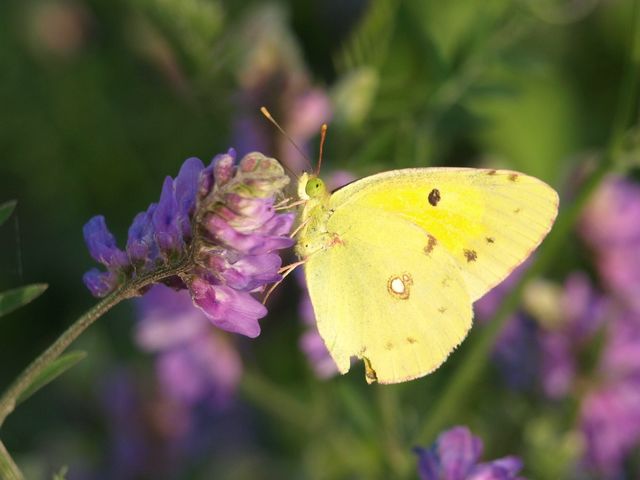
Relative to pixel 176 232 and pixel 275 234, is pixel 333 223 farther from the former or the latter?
pixel 176 232

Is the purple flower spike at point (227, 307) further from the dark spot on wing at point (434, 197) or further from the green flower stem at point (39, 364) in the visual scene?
the dark spot on wing at point (434, 197)

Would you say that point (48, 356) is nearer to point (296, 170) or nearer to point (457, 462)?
point (457, 462)

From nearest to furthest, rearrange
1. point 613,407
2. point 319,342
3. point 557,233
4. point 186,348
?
1. point 557,233
2. point 319,342
3. point 613,407
4. point 186,348

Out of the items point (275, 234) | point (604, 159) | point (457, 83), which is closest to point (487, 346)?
point (604, 159)

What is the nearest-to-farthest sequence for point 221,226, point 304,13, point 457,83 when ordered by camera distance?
point 221,226 → point 457,83 → point 304,13

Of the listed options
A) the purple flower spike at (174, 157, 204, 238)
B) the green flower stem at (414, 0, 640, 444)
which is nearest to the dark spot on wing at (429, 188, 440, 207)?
the green flower stem at (414, 0, 640, 444)

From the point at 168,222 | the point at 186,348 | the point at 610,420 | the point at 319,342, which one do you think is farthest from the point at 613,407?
the point at 168,222
